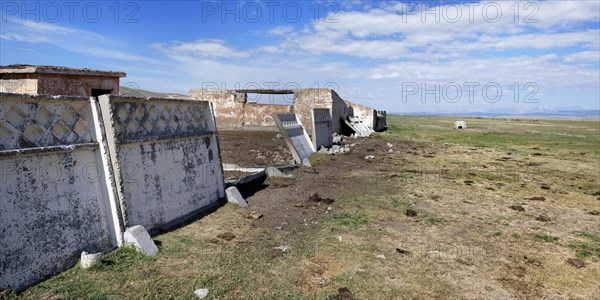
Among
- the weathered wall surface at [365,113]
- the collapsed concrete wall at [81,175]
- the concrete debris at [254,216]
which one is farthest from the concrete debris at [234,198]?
the weathered wall surface at [365,113]

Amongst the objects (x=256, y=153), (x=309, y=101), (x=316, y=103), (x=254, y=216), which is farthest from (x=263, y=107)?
(x=254, y=216)

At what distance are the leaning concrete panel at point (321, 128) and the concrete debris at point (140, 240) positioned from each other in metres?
10.1

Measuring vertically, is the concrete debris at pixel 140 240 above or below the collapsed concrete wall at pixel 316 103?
below

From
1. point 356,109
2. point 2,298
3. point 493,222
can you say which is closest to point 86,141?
point 2,298

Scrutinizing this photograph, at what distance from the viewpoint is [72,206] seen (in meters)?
3.86

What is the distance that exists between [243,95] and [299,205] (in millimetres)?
15098

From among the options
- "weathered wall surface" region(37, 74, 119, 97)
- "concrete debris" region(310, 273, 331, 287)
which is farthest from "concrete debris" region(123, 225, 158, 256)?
"weathered wall surface" region(37, 74, 119, 97)

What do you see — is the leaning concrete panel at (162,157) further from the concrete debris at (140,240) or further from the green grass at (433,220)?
the green grass at (433,220)

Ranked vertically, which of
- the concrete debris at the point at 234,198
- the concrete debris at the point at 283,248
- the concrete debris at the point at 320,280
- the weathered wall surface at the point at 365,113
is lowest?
the concrete debris at the point at 320,280

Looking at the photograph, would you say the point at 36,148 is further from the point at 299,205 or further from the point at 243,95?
the point at 243,95

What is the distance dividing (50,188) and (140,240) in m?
1.02

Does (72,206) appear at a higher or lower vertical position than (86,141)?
lower

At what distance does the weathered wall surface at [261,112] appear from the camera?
Answer: 20562 millimetres

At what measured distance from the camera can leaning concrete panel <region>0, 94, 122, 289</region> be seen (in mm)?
3303
